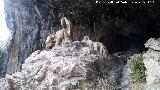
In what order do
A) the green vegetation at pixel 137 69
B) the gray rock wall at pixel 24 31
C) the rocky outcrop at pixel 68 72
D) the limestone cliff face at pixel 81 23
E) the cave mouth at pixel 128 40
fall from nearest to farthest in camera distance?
the rocky outcrop at pixel 68 72 → the green vegetation at pixel 137 69 → the limestone cliff face at pixel 81 23 → the cave mouth at pixel 128 40 → the gray rock wall at pixel 24 31

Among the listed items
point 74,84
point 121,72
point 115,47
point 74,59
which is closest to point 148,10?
point 115,47

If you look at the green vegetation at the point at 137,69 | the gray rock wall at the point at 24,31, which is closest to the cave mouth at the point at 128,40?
the gray rock wall at the point at 24,31

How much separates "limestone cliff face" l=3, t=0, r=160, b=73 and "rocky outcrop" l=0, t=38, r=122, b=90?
8.91 ft

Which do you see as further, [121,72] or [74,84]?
[121,72]

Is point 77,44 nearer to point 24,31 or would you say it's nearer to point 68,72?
point 68,72

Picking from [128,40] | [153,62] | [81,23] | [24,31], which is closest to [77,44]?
[81,23]

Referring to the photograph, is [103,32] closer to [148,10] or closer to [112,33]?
[112,33]

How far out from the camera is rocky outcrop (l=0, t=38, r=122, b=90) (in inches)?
344

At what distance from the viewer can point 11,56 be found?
14.2m

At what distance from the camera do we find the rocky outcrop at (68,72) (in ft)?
28.6

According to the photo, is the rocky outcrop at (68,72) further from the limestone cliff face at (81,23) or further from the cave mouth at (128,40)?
the cave mouth at (128,40)

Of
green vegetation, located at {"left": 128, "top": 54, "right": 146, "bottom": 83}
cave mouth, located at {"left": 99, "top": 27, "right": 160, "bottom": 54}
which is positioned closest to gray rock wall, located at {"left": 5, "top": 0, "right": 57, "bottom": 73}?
cave mouth, located at {"left": 99, "top": 27, "right": 160, "bottom": 54}

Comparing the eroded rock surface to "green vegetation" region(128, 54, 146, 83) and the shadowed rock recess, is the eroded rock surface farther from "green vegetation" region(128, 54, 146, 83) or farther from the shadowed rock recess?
"green vegetation" region(128, 54, 146, 83)

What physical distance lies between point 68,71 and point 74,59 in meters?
0.67
